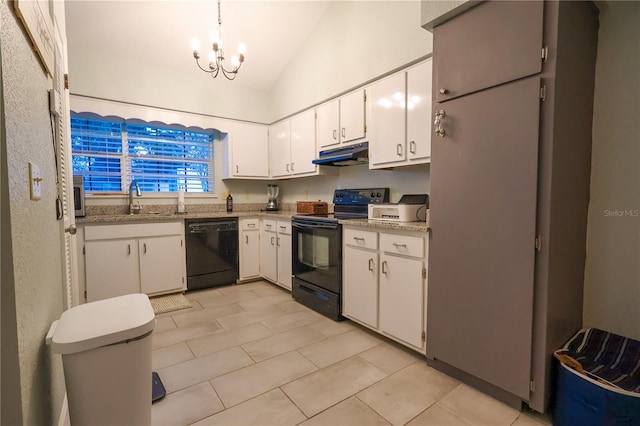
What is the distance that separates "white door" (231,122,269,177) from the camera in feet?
13.6

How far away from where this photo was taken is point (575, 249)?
172cm

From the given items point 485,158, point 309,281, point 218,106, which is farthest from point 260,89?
point 485,158

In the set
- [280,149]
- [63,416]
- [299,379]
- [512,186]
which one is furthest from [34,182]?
[280,149]

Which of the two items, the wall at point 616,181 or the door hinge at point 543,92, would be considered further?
the wall at point 616,181

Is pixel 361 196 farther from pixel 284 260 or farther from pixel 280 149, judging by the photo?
pixel 280 149

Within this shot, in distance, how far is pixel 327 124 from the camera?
3.35 metres

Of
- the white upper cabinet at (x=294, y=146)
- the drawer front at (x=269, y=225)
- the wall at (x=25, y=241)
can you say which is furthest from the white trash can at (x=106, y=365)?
the white upper cabinet at (x=294, y=146)

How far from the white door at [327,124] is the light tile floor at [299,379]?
184cm

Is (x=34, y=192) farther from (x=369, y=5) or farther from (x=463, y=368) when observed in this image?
(x=369, y=5)

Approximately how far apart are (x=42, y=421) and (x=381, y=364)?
1.77 m

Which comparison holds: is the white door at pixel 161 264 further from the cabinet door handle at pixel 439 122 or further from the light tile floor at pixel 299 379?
the cabinet door handle at pixel 439 122

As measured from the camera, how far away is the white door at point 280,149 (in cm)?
402

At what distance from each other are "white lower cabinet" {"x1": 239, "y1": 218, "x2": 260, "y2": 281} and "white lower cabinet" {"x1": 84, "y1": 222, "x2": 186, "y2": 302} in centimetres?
71

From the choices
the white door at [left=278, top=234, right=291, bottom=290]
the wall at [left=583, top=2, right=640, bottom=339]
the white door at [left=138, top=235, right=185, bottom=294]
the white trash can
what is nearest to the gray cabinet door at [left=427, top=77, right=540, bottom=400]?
the wall at [left=583, top=2, right=640, bottom=339]
